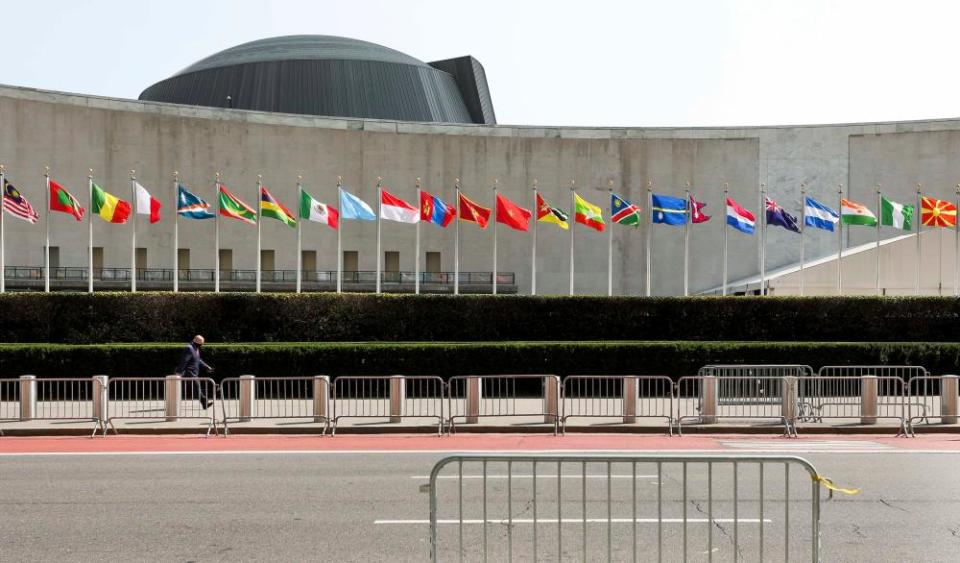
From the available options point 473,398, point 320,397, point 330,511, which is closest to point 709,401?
point 473,398

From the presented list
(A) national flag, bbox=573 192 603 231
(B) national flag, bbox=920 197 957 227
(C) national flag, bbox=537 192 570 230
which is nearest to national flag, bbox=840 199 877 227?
(B) national flag, bbox=920 197 957 227

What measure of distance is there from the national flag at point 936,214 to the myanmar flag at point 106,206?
25318 mm

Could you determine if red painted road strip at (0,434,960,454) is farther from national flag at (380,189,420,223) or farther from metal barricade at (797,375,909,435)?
national flag at (380,189,420,223)

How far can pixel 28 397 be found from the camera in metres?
18.1

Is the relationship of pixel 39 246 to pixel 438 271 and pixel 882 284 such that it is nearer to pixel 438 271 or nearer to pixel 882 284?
pixel 438 271

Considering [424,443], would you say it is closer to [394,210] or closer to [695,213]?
[394,210]

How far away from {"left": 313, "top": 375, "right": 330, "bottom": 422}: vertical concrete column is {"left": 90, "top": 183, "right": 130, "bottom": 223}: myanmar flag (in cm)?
1433

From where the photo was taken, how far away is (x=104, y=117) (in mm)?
44656

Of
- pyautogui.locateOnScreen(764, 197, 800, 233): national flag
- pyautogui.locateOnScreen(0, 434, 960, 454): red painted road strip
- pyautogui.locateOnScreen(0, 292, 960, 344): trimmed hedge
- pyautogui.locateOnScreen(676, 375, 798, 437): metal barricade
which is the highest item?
pyautogui.locateOnScreen(764, 197, 800, 233): national flag

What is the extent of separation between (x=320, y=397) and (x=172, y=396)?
8.88 ft

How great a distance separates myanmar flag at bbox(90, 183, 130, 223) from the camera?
29578 mm

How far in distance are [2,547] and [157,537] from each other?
48.0 inches

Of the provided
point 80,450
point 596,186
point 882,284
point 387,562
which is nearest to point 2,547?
point 387,562

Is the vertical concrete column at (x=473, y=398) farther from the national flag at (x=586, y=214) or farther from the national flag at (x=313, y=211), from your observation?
the national flag at (x=586, y=214)
